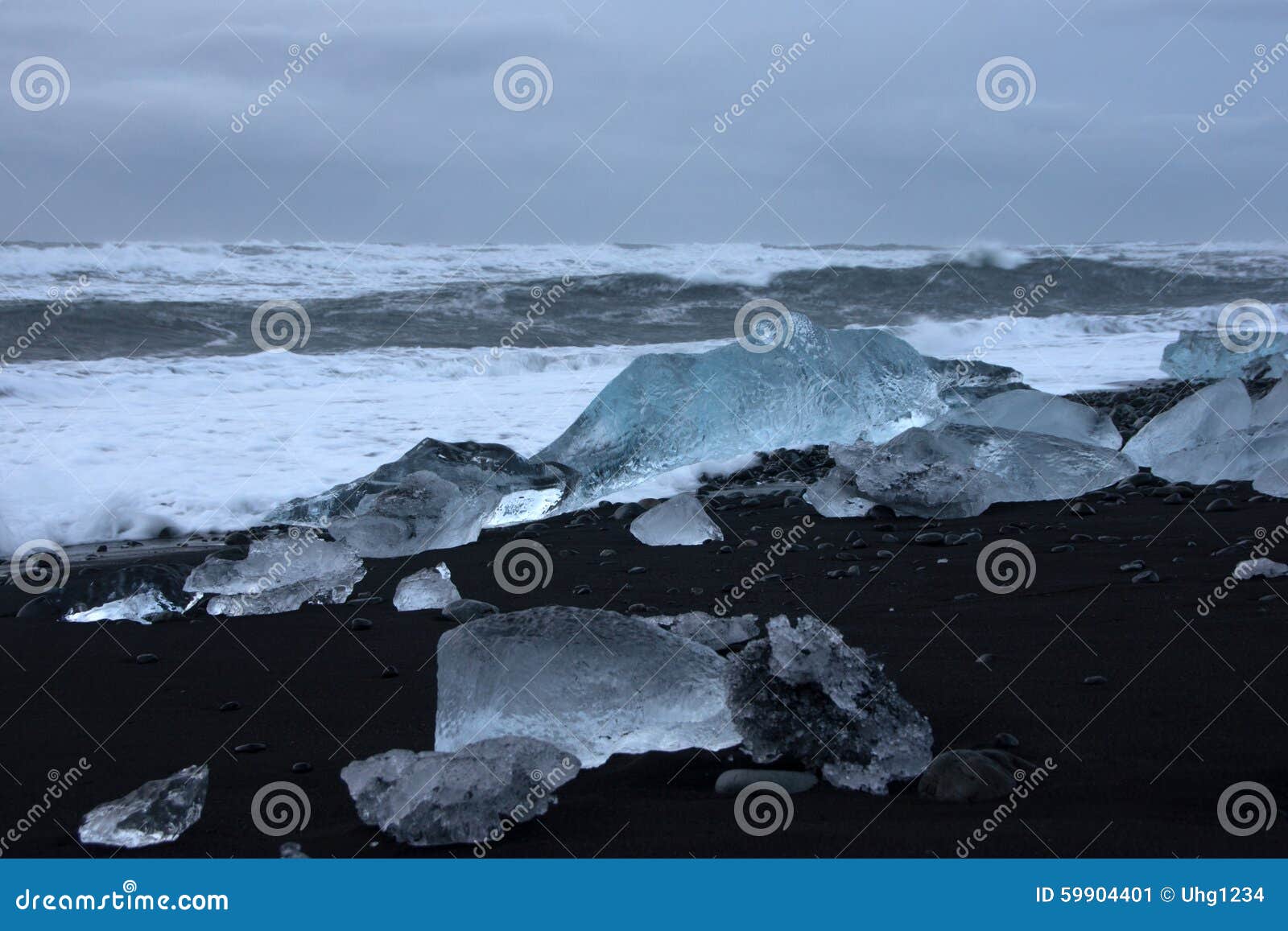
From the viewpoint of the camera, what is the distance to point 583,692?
2.39 m

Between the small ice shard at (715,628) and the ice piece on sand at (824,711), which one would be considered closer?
the ice piece on sand at (824,711)

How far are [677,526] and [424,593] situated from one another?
51.5 inches

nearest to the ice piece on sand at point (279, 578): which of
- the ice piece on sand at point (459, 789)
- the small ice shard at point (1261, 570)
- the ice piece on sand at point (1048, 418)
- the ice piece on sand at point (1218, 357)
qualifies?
the ice piece on sand at point (459, 789)

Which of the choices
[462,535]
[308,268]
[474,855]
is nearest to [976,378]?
[462,535]

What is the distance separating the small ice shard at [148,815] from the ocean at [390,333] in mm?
3933

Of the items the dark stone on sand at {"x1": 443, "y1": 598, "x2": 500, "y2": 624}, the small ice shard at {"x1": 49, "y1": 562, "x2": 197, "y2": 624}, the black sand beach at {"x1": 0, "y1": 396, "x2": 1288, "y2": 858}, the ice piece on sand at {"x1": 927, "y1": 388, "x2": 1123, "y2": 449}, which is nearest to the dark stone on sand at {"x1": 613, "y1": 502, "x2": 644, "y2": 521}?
the black sand beach at {"x1": 0, "y1": 396, "x2": 1288, "y2": 858}

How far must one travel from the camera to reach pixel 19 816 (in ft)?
7.10

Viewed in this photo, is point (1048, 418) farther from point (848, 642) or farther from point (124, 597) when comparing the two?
point (124, 597)

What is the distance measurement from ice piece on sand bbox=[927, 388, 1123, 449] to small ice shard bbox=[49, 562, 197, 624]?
3.78 m

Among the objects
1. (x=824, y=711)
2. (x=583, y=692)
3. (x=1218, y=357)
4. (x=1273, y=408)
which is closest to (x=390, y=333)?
(x=1218, y=357)

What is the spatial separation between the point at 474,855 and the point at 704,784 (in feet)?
1.56

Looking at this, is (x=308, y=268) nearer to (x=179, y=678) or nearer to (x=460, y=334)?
(x=460, y=334)

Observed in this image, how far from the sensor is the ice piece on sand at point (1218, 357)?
9234mm

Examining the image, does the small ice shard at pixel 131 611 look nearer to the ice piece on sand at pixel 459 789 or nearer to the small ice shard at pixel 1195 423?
the ice piece on sand at pixel 459 789
